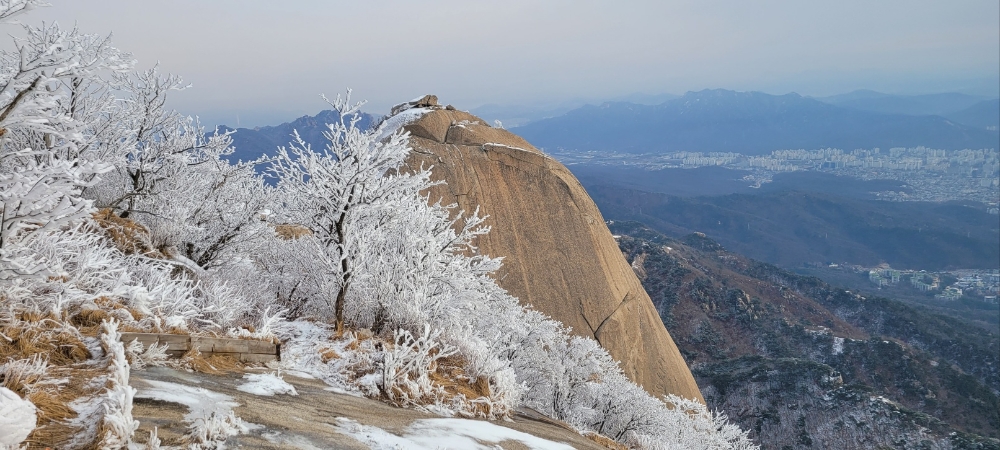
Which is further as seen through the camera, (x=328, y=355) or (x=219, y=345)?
(x=328, y=355)

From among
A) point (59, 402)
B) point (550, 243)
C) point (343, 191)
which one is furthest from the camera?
point (550, 243)

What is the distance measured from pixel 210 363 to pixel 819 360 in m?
58.8

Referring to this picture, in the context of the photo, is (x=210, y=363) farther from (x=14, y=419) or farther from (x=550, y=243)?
(x=550, y=243)

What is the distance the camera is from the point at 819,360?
51500 millimetres

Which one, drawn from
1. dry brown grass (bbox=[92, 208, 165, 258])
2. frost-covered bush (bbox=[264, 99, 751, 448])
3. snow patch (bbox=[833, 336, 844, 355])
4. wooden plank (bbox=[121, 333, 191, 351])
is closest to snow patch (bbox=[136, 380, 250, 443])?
wooden plank (bbox=[121, 333, 191, 351])

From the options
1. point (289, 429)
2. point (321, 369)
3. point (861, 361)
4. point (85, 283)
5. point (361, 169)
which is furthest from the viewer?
point (861, 361)

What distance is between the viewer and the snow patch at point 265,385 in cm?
484

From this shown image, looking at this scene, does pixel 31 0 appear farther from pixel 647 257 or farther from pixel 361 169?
pixel 647 257

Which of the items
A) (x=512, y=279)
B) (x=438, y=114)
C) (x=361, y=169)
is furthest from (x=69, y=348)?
(x=438, y=114)

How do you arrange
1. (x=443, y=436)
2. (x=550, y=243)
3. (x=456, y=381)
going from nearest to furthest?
A: (x=443, y=436) → (x=456, y=381) → (x=550, y=243)

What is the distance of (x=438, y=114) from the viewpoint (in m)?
23.8

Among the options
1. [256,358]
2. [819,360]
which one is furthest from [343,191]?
[819,360]

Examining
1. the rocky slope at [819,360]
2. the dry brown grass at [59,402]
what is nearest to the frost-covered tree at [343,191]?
the dry brown grass at [59,402]

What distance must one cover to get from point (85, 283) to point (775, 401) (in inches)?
1540
